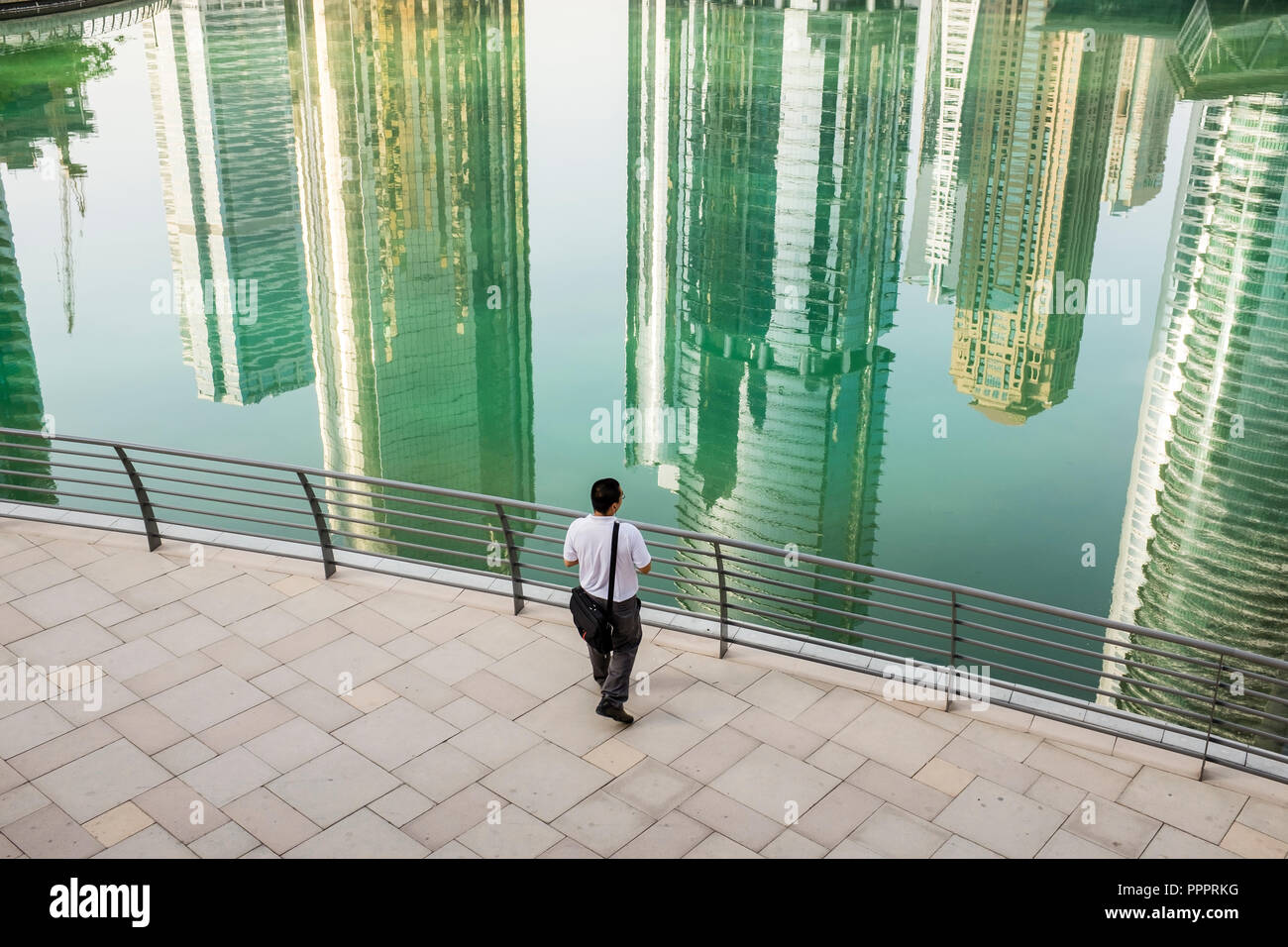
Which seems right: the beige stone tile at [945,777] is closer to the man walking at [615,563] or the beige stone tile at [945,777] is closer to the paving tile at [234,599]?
the man walking at [615,563]

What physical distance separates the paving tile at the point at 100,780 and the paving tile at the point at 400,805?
1.54 metres

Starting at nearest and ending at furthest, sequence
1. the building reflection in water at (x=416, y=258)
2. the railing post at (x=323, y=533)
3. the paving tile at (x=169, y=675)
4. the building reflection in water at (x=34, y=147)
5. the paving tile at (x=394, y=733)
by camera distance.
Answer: the paving tile at (x=394, y=733) < the paving tile at (x=169, y=675) < the railing post at (x=323, y=533) < the building reflection in water at (x=34, y=147) < the building reflection in water at (x=416, y=258)

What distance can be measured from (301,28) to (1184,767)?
12028 cm

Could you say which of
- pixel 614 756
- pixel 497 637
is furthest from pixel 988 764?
pixel 497 637

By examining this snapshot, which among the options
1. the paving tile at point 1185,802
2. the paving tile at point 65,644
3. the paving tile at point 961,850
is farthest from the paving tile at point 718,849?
the paving tile at point 65,644

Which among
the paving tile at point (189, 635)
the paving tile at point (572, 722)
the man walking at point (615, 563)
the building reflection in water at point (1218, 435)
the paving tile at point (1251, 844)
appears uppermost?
the man walking at point (615, 563)

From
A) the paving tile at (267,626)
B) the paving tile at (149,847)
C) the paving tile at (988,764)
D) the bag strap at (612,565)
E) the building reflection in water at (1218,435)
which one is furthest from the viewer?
the building reflection in water at (1218,435)

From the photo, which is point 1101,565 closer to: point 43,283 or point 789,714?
point 789,714

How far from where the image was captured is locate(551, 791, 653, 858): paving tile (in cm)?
752

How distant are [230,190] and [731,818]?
86.3m

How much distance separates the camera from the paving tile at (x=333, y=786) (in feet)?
25.6

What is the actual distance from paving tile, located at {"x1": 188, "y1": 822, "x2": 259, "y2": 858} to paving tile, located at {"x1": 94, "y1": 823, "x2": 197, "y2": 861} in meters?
0.08

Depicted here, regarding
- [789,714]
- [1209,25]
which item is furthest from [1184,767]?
[1209,25]

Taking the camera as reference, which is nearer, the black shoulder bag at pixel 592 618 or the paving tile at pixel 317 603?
the black shoulder bag at pixel 592 618
